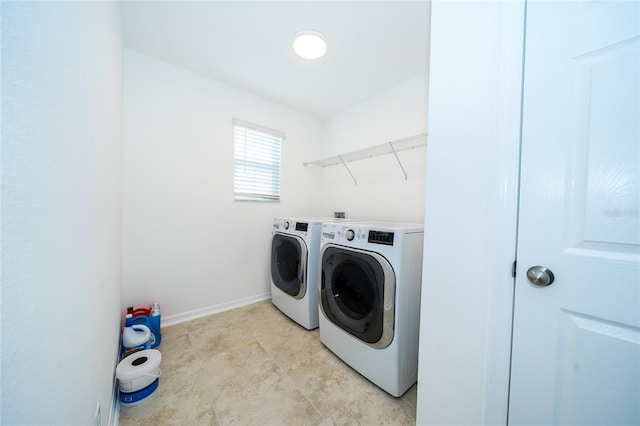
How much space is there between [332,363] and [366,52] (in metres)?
2.48

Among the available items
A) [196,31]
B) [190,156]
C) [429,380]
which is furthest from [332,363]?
[196,31]

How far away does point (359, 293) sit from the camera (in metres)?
1.47

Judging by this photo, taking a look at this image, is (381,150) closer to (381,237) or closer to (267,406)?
(381,237)

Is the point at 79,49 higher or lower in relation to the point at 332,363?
higher

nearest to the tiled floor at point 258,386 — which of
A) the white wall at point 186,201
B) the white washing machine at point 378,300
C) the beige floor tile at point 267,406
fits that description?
the beige floor tile at point 267,406

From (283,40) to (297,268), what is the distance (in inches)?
75.4

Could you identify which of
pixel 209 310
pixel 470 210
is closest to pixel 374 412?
pixel 470 210

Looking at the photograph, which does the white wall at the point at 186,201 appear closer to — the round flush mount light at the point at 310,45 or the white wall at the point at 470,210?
the round flush mount light at the point at 310,45

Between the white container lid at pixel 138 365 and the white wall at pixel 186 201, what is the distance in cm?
72

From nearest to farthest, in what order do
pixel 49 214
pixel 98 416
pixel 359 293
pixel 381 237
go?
pixel 49 214 → pixel 98 416 → pixel 381 237 → pixel 359 293

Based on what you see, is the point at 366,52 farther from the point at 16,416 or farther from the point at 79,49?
the point at 16,416

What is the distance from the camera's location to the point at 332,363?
62.4 inches

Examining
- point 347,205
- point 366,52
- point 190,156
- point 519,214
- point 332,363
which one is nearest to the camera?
point 519,214

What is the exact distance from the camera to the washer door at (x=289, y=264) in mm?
1961
